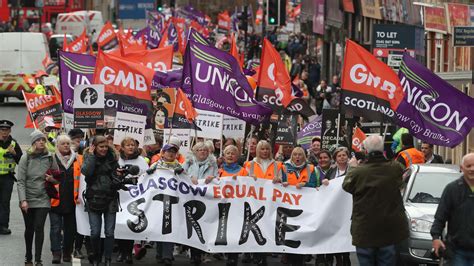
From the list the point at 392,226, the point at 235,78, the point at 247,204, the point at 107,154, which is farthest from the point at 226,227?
the point at 392,226

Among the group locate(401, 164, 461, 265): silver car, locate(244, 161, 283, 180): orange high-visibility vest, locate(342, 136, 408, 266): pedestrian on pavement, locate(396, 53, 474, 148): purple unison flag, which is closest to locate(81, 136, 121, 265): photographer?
locate(244, 161, 283, 180): orange high-visibility vest

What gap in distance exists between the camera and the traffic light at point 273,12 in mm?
44312

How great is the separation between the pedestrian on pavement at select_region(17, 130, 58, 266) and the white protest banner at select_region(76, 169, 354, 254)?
579 mm

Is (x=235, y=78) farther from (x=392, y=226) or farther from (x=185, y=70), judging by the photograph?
(x=392, y=226)

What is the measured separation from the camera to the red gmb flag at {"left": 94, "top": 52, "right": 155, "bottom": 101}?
20375mm

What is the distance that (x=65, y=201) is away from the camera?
54.9ft

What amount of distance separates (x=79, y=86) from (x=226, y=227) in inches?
148

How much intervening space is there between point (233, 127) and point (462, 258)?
8738mm

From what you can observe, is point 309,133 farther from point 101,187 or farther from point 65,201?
point 101,187

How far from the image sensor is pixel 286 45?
6288 cm

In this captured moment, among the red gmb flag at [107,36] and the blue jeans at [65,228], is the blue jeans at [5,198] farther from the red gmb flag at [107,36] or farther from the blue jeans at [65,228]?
the red gmb flag at [107,36]

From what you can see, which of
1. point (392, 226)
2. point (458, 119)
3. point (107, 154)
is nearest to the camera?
point (392, 226)

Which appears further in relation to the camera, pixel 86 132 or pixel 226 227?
pixel 86 132

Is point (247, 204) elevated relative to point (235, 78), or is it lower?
lower
